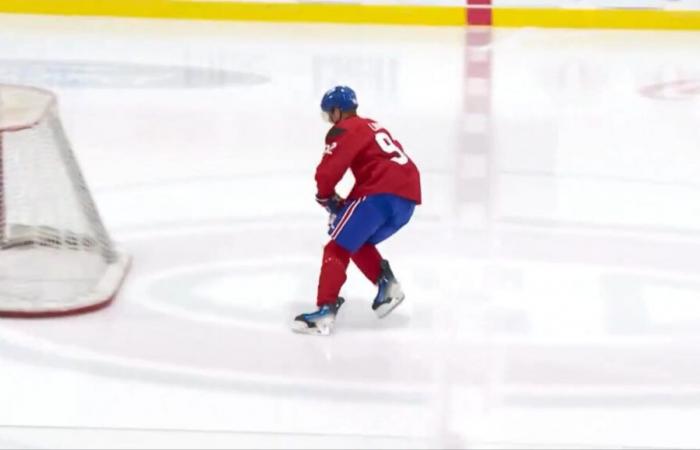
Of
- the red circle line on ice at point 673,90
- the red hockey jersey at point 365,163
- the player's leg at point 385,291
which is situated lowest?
the red circle line on ice at point 673,90

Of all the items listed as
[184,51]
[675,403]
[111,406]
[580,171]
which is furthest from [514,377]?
[184,51]

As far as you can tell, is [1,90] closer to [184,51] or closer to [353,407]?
[353,407]

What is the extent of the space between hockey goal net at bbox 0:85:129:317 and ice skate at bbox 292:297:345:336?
572 mm

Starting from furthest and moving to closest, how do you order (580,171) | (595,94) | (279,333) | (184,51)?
(184,51)
(595,94)
(580,171)
(279,333)

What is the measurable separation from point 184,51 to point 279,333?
4.75 m

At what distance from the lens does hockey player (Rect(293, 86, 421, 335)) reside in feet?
9.99

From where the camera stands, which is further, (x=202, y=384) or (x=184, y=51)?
(x=184, y=51)

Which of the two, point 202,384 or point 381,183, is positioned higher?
point 381,183

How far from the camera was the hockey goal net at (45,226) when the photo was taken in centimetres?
342

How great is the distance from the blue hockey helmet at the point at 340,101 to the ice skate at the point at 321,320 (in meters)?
0.49

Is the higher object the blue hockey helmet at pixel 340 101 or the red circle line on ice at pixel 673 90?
the blue hockey helmet at pixel 340 101

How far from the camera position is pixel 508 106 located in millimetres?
6348

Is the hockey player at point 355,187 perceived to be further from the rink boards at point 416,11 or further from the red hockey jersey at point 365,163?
the rink boards at point 416,11

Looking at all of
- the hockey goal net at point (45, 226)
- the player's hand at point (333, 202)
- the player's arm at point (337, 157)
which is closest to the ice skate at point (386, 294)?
the player's hand at point (333, 202)
